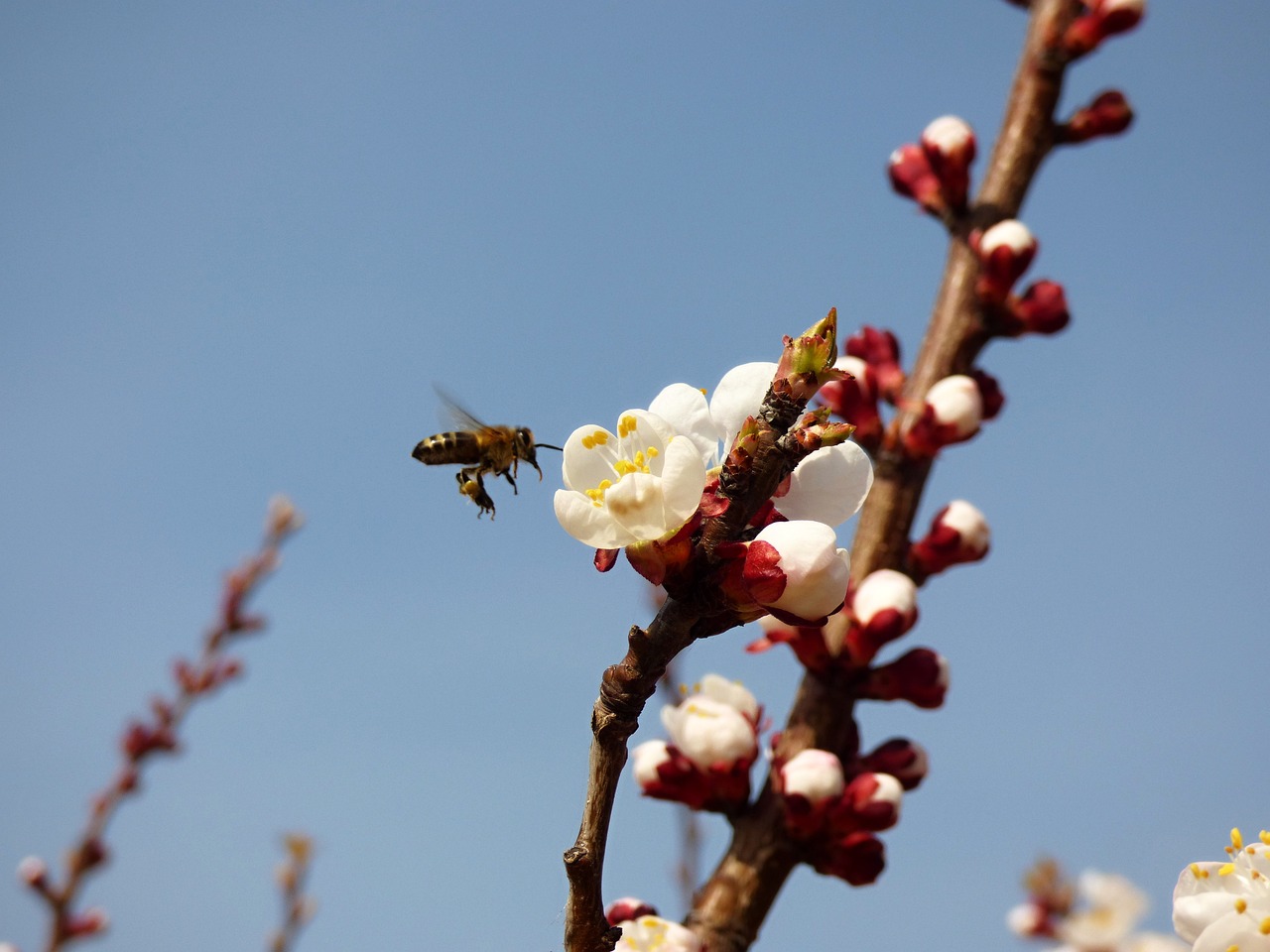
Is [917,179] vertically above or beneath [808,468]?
above

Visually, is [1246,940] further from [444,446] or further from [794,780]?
[444,446]

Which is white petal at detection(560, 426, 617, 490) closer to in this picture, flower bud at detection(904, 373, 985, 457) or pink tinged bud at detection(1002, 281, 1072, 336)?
flower bud at detection(904, 373, 985, 457)

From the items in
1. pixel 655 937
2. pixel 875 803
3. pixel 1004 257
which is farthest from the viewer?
pixel 1004 257

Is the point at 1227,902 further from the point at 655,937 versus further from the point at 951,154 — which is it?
the point at 951,154

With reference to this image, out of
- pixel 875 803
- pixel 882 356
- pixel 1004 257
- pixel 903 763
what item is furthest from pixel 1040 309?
pixel 875 803

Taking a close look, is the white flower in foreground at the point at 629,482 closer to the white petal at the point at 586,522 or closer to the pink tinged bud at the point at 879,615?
the white petal at the point at 586,522
